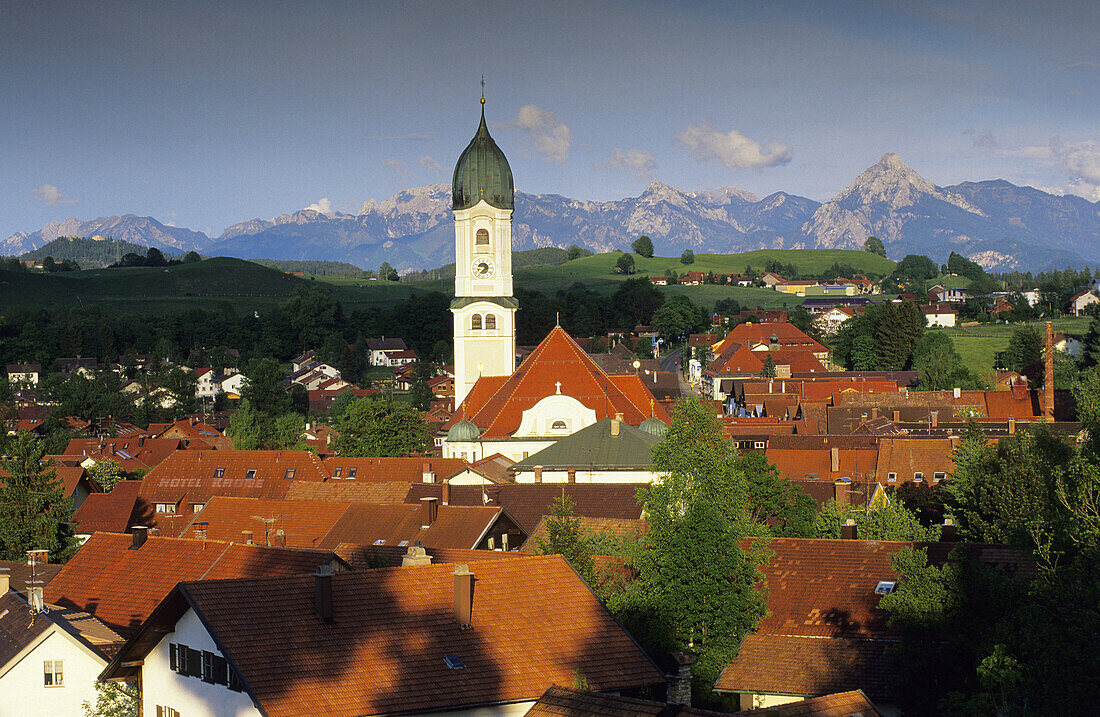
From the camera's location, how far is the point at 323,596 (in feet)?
72.8

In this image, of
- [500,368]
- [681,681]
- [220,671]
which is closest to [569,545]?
[681,681]

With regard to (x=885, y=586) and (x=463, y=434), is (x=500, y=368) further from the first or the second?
(x=885, y=586)

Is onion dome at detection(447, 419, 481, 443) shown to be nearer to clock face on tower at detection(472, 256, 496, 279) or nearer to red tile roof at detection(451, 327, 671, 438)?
red tile roof at detection(451, 327, 671, 438)

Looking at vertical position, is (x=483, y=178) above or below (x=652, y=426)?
above

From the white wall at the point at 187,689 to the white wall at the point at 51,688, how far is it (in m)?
1.51

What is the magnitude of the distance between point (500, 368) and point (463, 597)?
61.2 metres

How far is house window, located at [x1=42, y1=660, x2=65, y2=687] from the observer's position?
80.6 feet

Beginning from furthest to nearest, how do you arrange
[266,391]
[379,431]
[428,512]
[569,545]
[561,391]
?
[266,391]
[379,431]
[561,391]
[428,512]
[569,545]

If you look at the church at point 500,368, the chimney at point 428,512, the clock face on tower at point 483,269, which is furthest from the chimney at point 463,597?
the clock face on tower at point 483,269

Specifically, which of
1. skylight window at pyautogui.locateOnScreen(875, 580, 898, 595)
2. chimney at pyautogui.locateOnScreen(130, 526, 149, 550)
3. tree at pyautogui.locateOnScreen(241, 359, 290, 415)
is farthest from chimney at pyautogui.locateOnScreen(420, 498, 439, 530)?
tree at pyautogui.locateOnScreen(241, 359, 290, 415)

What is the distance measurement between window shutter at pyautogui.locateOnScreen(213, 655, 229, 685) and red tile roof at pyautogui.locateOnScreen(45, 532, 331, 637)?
6.36 meters

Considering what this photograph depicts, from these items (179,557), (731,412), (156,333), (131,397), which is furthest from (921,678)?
(156,333)

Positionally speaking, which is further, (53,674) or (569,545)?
(569,545)

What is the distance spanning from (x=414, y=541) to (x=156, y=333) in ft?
518
